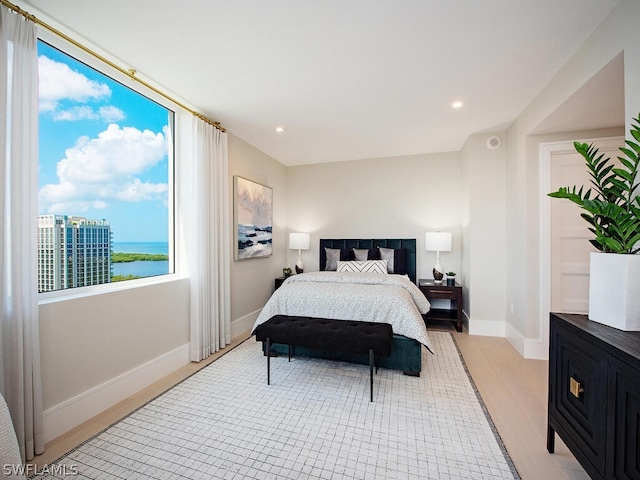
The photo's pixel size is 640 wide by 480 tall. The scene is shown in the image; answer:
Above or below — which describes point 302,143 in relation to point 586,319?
above

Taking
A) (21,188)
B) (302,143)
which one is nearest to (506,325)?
(302,143)

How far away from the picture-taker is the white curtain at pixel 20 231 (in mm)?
1625

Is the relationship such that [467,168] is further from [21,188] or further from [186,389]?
[21,188]

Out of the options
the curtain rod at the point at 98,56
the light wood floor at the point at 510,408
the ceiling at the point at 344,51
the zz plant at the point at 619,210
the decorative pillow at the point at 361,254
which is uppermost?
the ceiling at the point at 344,51

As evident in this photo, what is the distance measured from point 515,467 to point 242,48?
10.4 ft

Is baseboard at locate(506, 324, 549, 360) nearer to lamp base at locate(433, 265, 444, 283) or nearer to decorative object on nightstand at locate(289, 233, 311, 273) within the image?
lamp base at locate(433, 265, 444, 283)

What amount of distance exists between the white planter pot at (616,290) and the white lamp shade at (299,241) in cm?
377

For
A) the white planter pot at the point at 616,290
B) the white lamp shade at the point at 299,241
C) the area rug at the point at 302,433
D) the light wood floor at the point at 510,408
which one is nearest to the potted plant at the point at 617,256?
the white planter pot at the point at 616,290

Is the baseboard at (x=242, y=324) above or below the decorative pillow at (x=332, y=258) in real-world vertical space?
below

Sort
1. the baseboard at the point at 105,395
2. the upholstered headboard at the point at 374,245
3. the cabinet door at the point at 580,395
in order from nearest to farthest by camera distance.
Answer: the cabinet door at the point at 580,395
the baseboard at the point at 105,395
the upholstered headboard at the point at 374,245

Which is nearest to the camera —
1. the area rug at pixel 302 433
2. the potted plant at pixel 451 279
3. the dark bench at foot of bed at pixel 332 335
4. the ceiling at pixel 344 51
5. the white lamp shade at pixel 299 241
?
the area rug at pixel 302 433

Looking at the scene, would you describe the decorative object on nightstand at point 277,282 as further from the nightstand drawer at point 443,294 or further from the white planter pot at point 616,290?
the white planter pot at point 616,290

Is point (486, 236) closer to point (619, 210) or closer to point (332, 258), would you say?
point (332, 258)

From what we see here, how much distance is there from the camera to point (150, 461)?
5.45 feet
